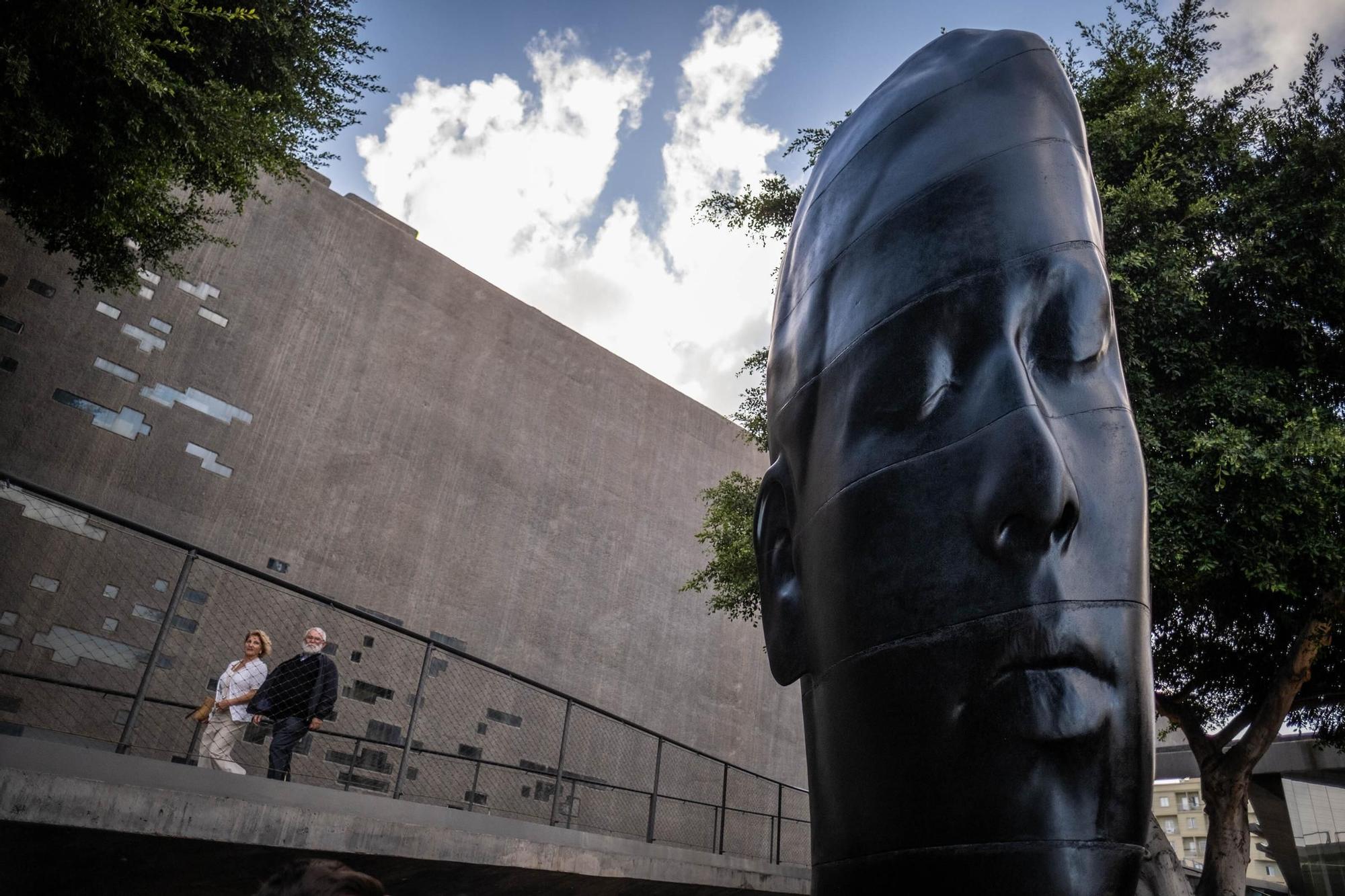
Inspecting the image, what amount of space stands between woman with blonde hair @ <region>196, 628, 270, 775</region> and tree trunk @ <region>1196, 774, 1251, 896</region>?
7.95 meters

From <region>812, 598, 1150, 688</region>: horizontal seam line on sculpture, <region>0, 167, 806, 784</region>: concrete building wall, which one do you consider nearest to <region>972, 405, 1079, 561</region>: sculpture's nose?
<region>812, 598, 1150, 688</region>: horizontal seam line on sculpture

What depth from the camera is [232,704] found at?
529 centimetres

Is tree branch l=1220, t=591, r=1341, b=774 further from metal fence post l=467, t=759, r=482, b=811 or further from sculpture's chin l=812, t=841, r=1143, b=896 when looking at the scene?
metal fence post l=467, t=759, r=482, b=811

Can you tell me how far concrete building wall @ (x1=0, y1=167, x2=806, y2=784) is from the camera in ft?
28.3

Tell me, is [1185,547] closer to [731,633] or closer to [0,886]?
[0,886]

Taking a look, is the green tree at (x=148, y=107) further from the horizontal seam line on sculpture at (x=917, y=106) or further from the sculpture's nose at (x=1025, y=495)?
the sculpture's nose at (x=1025, y=495)

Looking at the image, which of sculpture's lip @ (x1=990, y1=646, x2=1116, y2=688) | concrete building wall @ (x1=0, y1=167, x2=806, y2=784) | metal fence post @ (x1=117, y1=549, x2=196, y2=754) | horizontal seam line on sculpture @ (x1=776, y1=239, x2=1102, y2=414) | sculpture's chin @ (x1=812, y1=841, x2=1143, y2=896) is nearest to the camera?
sculpture's chin @ (x1=812, y1=841, x2=1143, y2=896)

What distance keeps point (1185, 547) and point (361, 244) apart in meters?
9.58

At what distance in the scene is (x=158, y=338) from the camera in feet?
29.8

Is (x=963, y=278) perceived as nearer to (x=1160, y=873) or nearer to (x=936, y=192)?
(x=936, y=192)

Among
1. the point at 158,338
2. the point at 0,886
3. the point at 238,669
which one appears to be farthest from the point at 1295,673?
the point at 158,338

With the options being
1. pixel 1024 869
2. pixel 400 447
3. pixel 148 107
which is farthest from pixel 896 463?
pixel 400 447

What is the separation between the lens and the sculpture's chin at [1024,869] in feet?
5.41

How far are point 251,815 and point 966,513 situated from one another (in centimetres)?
407
